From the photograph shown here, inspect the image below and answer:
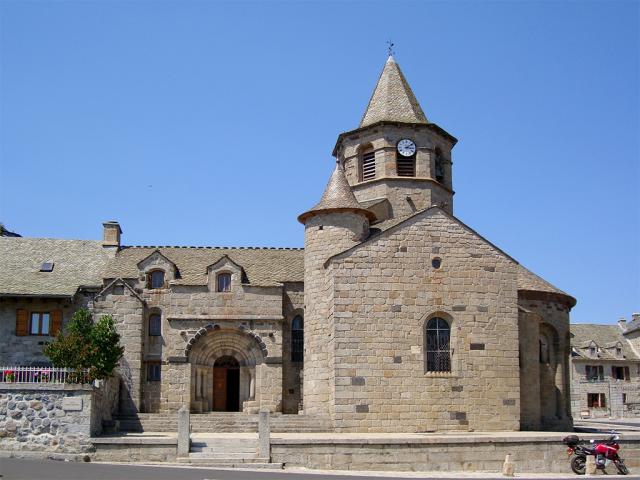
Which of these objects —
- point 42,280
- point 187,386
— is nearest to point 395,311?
point 187,386

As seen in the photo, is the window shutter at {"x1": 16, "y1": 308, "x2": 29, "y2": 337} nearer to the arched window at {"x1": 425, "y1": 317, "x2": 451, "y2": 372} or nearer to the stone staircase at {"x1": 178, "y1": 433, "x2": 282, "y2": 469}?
the stone staircase at {"x1": 178, "y1": 433, "x2": 282, "y2": 469}

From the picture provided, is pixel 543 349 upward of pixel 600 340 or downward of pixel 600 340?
downward

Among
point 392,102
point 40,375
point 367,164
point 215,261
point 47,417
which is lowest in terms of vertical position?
point 47,417

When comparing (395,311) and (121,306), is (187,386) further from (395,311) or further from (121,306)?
(395,311)

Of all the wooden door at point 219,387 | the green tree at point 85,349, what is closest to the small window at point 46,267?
the green tree at point 85,349

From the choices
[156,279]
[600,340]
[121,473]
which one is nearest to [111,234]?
[156,279]

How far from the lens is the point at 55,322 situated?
3272 cm

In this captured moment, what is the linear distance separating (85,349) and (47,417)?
3.57m

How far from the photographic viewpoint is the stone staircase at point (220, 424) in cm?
2766

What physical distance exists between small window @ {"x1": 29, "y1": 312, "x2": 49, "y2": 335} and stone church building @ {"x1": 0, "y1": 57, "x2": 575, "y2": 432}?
2.3 inches

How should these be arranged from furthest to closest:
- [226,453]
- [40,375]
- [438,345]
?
[438,345] → [40,375] → [226,453]

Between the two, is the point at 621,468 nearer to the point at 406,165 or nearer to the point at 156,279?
the point at 406,165

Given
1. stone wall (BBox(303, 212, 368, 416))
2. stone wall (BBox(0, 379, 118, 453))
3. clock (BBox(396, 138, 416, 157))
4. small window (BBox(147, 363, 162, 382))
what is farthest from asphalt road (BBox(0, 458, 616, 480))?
clock (BBox(396, 138, 416, 157))

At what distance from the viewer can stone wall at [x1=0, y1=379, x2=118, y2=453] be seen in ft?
76.1
